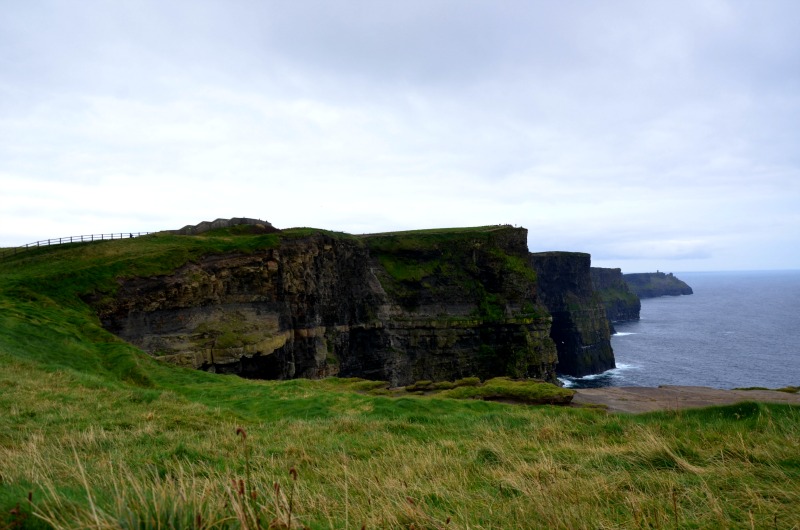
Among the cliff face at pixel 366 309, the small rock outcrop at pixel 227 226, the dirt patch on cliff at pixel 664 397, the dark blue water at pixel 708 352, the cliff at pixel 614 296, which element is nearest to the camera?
the dirt patch on cliff at pixel 664 397

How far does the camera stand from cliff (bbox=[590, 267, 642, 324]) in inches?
6068

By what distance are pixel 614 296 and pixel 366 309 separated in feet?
403

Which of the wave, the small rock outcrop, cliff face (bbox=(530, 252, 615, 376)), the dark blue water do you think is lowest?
the wave

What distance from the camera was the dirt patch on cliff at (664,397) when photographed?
20406 mm

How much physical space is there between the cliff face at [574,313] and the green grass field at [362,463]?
81747mm

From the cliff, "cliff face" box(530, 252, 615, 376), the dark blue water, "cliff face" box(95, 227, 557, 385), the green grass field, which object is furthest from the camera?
the cliff

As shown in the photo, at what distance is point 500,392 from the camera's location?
2234cm

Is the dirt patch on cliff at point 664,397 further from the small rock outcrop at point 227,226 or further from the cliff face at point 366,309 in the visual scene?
the small rock outcrop at point 227,226

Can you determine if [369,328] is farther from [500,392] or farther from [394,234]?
[500,392]

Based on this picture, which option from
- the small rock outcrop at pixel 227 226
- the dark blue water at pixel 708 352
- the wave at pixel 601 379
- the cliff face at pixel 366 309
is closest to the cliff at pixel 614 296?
the dark blue water at pixel 708 352

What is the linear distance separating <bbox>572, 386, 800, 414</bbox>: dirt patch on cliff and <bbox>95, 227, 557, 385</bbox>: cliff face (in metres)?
29.9

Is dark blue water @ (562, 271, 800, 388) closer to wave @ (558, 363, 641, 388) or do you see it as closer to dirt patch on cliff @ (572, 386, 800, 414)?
wave @ (558, 363, 641, 388)

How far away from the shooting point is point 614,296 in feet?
518

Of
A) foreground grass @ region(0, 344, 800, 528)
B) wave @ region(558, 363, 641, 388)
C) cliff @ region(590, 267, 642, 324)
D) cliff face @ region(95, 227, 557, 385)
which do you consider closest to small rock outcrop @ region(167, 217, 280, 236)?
cliff face @ region(95, 227, 557, 385)
